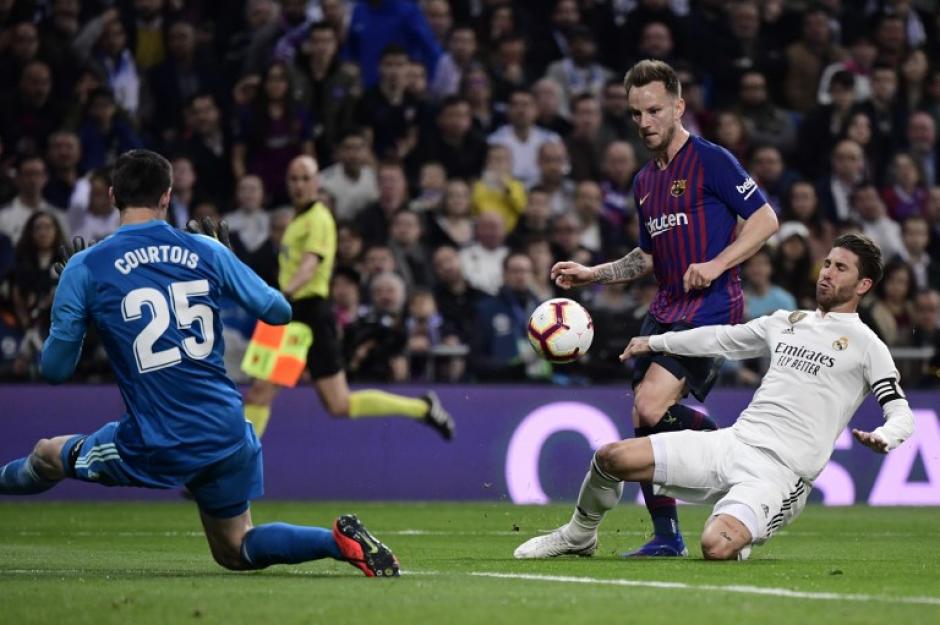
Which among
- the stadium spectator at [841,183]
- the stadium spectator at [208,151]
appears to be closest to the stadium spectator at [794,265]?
the stadium spectator at [841,183]

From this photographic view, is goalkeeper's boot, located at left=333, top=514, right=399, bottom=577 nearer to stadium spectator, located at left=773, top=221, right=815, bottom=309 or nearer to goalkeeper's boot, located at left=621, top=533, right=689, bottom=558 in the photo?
goalkeeper's boot, located at left=621, top=533, right=689, bottom=558

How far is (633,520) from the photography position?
1249 centimetres

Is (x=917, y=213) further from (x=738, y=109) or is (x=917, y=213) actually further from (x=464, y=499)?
(x=464, y=499)

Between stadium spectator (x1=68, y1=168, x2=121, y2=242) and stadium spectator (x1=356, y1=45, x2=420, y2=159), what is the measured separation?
2963 mm

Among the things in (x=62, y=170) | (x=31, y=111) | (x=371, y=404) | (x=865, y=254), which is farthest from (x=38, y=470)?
(x=31, y=111)

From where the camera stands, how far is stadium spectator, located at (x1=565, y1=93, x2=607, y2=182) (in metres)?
17.9

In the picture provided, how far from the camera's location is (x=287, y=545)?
23.5 ft

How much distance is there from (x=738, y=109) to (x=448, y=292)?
497cm

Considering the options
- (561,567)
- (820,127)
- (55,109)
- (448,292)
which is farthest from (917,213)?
(561,567)

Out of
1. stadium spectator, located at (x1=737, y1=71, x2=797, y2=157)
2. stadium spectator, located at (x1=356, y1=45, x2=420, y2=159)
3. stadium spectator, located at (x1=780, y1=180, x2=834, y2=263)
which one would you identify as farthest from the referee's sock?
stadium spectator, located at (x1=737, y1=71, x2=797, y2=157)

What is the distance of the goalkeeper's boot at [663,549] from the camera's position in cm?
890

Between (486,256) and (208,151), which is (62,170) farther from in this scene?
(486,256)

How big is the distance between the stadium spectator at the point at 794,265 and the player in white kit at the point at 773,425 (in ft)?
25.9

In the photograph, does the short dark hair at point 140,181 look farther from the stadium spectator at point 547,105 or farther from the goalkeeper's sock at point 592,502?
the stadium spectator at point 547,105
